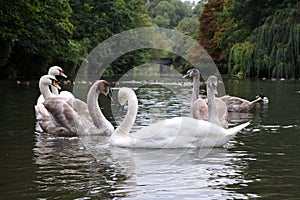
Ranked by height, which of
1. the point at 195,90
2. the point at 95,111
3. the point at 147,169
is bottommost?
the point at 147,169

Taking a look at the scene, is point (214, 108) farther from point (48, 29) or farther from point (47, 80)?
point (48, 29)

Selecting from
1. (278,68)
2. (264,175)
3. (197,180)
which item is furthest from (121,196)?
(278,68)

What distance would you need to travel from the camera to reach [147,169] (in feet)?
22.4

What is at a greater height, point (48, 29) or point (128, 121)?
point (48, 29)

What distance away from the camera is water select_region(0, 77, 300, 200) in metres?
5.66

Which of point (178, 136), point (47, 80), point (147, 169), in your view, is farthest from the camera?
point (47, 80)

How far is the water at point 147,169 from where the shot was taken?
5656mm

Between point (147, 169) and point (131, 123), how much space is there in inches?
72.5

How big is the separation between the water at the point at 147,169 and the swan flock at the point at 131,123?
169 mm

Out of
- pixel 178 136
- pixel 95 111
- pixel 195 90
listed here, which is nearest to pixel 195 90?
pixel 195 90

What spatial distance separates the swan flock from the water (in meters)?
0.17

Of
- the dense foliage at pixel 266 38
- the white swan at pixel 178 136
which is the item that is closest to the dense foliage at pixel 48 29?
the dense foliage at pixel 266 38

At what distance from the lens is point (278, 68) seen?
35.1 metres

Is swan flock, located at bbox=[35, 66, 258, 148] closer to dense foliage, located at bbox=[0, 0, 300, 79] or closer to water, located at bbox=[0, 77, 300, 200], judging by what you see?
water, located at bbox=[0, 77, 300, 200]
